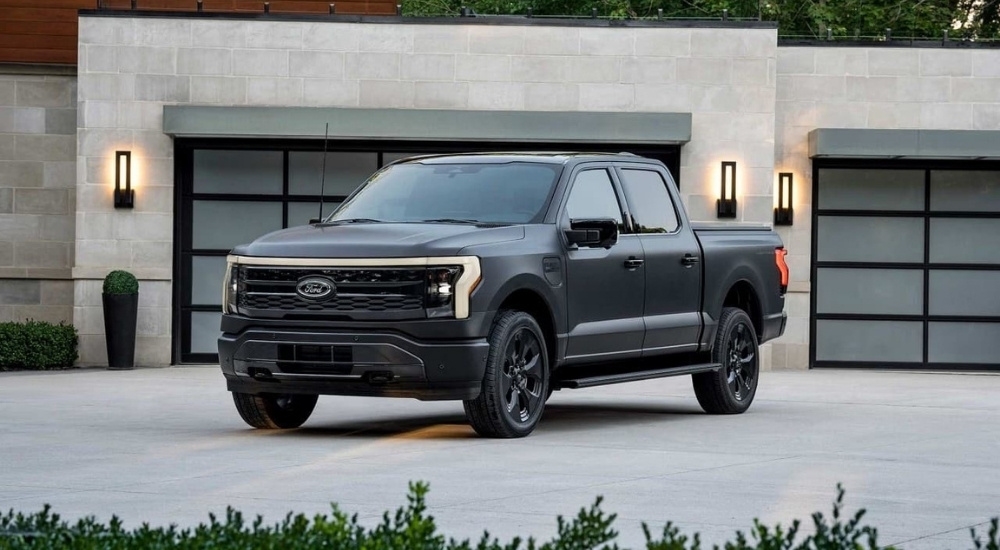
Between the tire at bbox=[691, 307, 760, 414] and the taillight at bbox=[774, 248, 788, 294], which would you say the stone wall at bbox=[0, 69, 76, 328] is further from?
the tire at bbox=[691, 307, 760, 414]

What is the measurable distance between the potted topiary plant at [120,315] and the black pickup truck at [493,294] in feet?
26.3

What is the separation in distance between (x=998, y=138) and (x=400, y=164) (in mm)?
10731

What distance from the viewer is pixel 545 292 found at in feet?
38.0

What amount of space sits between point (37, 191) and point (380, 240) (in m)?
11.9

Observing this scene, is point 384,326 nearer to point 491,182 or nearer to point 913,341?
point 491,182

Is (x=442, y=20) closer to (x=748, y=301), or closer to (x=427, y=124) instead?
(x=427, y=124)

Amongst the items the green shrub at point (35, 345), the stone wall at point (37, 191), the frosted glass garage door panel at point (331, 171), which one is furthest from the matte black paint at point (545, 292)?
the stone wall at point (37, 191)

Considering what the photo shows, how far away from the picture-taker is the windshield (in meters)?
12.0

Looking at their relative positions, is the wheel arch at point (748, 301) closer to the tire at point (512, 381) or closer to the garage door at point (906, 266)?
the tire at point (512, 381)

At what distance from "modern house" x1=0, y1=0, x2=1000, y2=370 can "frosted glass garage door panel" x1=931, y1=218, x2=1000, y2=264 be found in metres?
0.03

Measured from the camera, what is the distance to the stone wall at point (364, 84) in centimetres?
2062

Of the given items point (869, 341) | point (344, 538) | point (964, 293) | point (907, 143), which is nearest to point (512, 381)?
point (344, 538)

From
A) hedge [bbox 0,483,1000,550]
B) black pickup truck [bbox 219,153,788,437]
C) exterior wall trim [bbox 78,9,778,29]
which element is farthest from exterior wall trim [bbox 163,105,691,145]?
hedge [bbox 0,483,1000,550]

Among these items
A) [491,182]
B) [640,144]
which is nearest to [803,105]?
[640,144]
